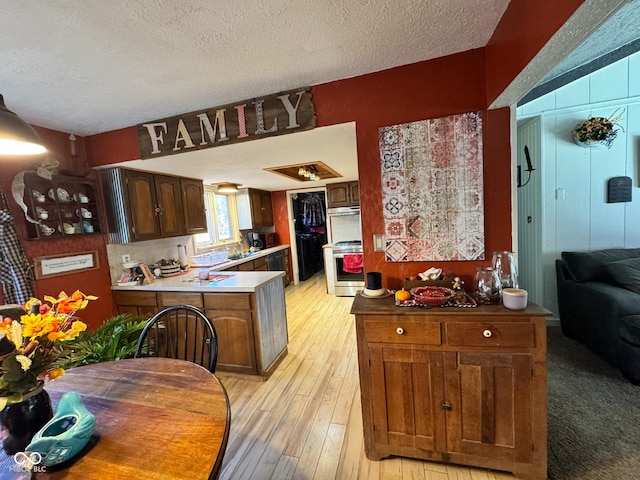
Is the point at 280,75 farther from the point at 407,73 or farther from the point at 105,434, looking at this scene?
the point at 105,434

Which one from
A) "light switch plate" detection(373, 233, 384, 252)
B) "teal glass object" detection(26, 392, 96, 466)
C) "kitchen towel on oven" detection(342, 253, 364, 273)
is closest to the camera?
"teal glass object" detection(26, 392, 96, 466)

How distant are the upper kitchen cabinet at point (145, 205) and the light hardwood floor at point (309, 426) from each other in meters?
1.65

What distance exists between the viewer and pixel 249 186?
4.56 metres

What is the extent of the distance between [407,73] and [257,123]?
102 cm

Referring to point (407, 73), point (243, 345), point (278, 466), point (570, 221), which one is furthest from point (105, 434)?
point (570, 221)

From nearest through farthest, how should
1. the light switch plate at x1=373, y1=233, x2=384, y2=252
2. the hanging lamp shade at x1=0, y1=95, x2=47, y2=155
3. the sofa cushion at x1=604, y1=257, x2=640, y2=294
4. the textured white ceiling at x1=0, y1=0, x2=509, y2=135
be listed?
the hanging lamp shade at x1=0, y1=95, x2=47, y2=155 < the textured white ceiling at x1=0, y1=0, x2=509, y2=135 < the light switch plate at x1=373, y1=233, x2=384, y2=252 < the sofa cushion at x1=604, y1=257, x2=640, y2=294

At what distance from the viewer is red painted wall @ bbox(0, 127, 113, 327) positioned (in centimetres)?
196

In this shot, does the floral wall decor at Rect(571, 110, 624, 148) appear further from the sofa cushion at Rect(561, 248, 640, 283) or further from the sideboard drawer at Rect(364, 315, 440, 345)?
the sideboard drawer at Rect(364, 315, 440, 345)

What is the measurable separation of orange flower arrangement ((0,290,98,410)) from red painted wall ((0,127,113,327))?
1.71 meters

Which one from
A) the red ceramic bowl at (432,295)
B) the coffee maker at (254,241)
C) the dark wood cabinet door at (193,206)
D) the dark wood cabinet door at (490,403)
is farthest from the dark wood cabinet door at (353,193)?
the dark wood cabinet door at (490,403)

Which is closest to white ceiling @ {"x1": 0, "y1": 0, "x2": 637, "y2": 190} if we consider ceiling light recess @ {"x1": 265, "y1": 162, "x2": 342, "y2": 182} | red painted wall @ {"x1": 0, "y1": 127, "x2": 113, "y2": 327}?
red painted wall @ {"x1": 0, "y1": 127, "x2": 113, "y2": 327}

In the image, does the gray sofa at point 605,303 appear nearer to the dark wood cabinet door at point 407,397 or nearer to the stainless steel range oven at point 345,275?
the dark wood cabinet door at point 407,397

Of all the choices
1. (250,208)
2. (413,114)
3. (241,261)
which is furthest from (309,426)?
(250,208)

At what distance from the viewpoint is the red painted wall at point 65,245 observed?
6.42ft
